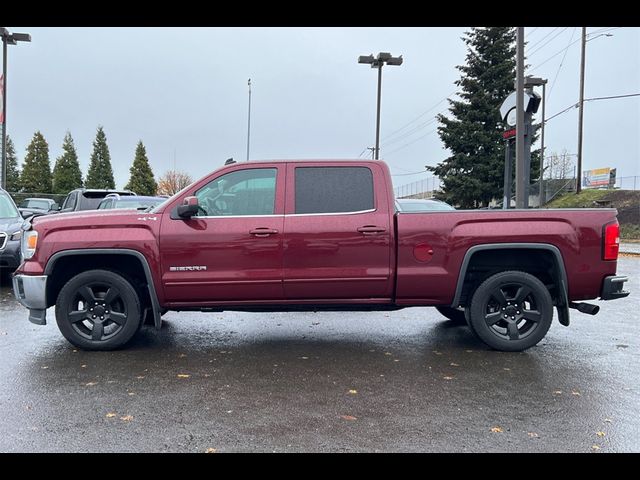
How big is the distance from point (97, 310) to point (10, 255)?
179 inches

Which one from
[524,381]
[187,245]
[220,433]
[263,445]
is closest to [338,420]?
[263,445]

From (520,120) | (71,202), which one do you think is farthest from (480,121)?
(71,202)

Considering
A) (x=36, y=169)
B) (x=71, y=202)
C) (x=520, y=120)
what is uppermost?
(x=36, y=169)

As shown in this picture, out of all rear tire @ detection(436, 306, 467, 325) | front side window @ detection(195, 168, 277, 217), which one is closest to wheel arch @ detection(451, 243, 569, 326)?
rear tire @ detection(436, 306, 467, 325)

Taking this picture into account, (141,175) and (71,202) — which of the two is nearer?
(71,202)

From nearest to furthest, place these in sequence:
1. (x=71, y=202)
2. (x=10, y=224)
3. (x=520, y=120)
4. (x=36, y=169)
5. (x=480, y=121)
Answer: (x=10, y=224)
(x=520, y=120)
(x=71, y=202)
(x=480, y=121)
(x=36, y=169)

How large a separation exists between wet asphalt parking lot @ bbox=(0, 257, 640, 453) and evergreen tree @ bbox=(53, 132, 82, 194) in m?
49.4

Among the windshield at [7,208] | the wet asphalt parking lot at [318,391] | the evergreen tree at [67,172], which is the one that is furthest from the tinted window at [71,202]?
the evergreen tree at [67,172]

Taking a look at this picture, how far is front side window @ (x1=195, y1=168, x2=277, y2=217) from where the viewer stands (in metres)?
4.98

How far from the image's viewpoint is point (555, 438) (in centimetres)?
317

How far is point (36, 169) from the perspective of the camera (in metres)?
49.4

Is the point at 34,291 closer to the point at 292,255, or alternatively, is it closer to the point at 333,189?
the point at 292,255

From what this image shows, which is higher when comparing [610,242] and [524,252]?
[610,242]

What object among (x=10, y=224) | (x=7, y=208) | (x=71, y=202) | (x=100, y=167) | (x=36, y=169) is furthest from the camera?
(x=100, y=167)
